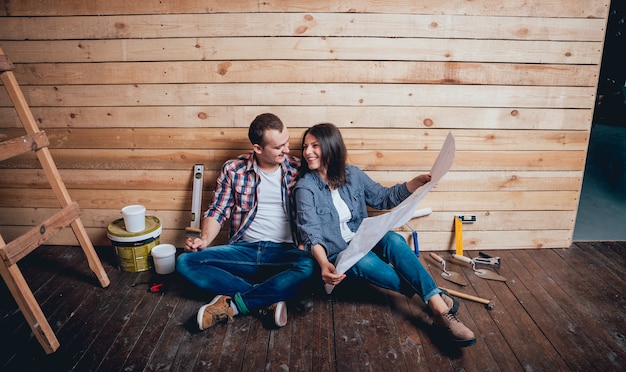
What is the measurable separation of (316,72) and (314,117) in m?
0.25

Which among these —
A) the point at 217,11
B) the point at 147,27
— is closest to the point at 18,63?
the point at 147,27

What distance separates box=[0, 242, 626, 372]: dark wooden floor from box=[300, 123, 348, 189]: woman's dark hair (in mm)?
617

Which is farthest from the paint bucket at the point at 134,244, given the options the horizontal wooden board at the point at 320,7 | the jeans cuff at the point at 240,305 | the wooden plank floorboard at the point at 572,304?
the wooden plank floorboard at the point at 572,304

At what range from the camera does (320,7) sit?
81.4 inches

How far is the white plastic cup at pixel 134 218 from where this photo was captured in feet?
7.21

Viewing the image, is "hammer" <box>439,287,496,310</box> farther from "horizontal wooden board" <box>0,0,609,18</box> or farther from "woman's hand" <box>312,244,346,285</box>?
"horizontal wooden board" <box>0,0,609,18</box>

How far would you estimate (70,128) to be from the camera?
2342mm

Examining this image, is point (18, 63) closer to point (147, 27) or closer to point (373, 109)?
point (147, 27)

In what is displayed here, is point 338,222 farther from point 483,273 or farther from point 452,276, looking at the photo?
point 483,273

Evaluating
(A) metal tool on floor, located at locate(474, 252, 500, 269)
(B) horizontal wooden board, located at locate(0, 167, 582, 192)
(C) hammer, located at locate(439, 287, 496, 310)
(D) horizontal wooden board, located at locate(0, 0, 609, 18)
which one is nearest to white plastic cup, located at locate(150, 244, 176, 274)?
(B) horizontal wooden board, located at locate(0, 167, 582, 192)

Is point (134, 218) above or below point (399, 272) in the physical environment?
above

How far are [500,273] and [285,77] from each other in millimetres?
1667

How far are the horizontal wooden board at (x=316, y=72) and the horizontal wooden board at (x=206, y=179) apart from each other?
54 centimetres

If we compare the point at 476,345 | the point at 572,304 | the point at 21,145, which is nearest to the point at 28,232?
the point at 21,145
